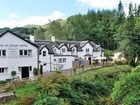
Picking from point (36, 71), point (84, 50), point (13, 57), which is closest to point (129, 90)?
point (13, 57)

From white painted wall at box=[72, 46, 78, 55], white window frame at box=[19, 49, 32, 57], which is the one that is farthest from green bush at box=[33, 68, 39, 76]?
white painted wall at box=[72, 46, 78, 55]

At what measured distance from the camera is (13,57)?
57312 millimetres

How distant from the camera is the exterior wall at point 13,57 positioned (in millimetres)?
55906

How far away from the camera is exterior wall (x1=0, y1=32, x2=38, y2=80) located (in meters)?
55.9

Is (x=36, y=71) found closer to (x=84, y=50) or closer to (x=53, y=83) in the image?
(x=53, y=83)

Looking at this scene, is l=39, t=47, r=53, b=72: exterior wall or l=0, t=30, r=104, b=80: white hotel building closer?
l=0, t=30, r=104, b=80: white hotel building

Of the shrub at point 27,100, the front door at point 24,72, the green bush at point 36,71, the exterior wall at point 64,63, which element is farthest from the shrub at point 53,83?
the exterior wall at point 64,63

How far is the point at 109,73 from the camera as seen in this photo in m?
60.5

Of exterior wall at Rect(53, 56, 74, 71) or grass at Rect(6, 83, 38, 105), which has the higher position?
exterior wall at Rect(53, 56, 74, 71)

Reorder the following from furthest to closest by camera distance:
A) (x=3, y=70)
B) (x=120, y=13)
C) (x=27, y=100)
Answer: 1. (x=120, y=13)
2. (x=3, y=70)
3. (x=27, y=100)

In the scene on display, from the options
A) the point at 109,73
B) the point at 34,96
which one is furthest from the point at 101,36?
the point at 34,96

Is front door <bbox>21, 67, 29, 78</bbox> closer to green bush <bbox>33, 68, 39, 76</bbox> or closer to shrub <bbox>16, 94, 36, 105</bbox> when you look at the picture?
green bush <bbox>33, 68, 39, 76</bbox>

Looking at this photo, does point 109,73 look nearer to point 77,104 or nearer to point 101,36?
point 77,104

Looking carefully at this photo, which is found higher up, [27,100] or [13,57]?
[13,57]
